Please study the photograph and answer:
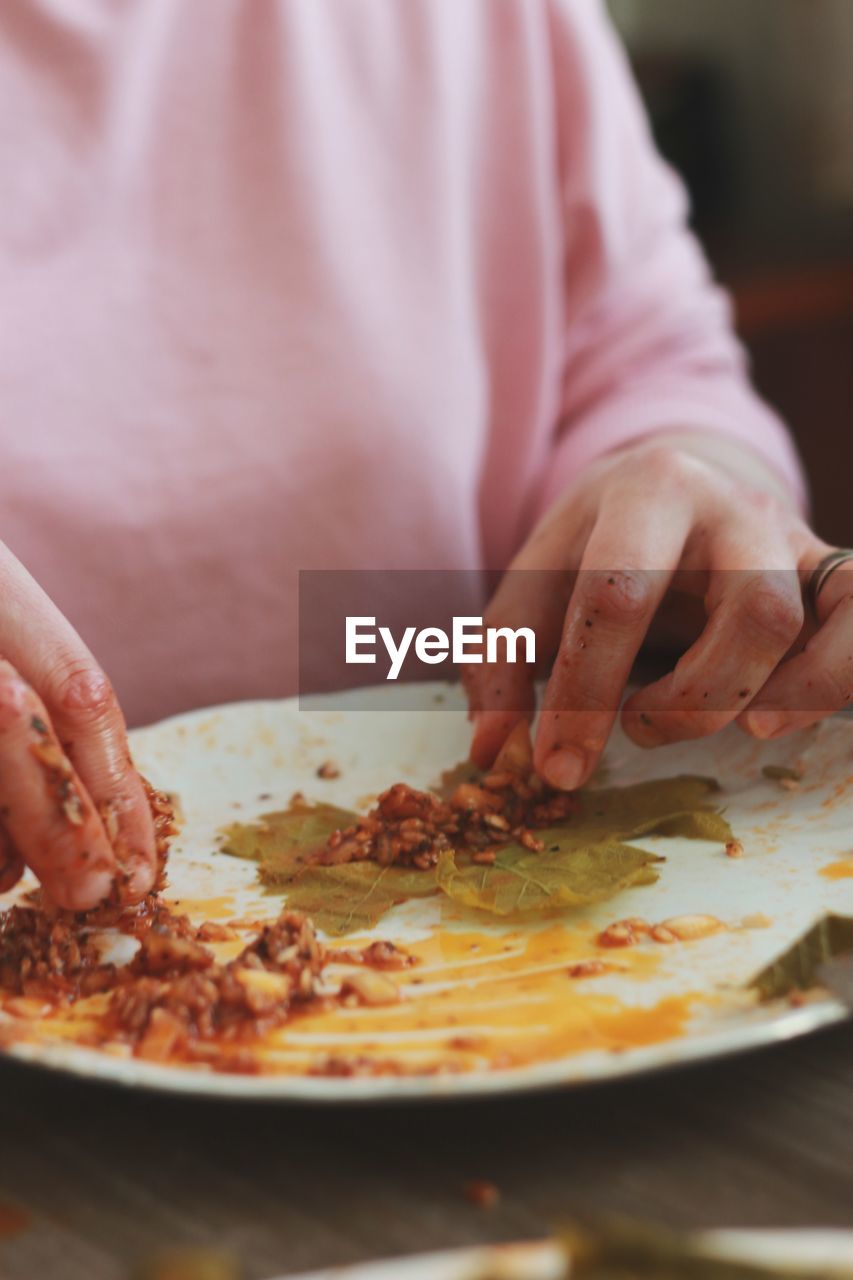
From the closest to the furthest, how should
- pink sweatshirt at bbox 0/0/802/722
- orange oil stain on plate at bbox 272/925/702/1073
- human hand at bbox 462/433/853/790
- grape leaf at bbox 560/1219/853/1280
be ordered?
1. grape leaf at bbox 560/1219/853/1280
2. orange oil stain on plate at bbox 272/925/702/1073
3. human hand at bbox 462/433/853/790
4. pink sweatshirt at bbox 0/0/802/722

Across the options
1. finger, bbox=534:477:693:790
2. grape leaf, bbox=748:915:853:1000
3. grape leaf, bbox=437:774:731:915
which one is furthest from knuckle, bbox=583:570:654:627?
grape leaf, bbox=748:915:853:1000

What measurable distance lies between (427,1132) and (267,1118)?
0.05m

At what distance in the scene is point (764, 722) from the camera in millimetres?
716

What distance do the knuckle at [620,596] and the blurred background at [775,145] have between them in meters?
2.17

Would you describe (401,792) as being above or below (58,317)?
below

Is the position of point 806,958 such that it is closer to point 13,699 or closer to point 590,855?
point 590,855

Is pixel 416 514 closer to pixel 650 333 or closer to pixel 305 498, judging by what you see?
pixel 305 498

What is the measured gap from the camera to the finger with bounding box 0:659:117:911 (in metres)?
0.51

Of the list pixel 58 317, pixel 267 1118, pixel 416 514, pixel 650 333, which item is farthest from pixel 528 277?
pixel 267 1118

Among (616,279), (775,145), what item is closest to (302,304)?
(616,279)

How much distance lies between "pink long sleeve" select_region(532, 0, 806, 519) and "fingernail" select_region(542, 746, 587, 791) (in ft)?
1.45

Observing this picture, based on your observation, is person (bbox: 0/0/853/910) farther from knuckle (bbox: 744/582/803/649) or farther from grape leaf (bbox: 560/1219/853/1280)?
grape leaf (bbox: 560/1219/853/1280)

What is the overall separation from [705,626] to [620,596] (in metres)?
0.07

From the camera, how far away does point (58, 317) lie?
3.06ft
